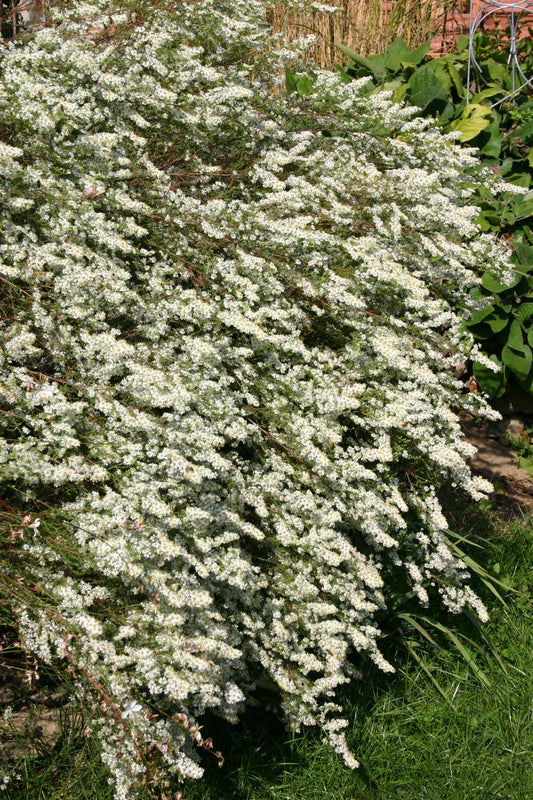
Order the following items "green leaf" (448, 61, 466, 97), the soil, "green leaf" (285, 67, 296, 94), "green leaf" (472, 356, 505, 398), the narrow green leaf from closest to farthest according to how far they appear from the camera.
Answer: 1. the narrow green leaf
2. "green leaf" (472, 356, 505, 398)
3. the soil
4. "green leaf" (285, 67, 296, 94)
5. "green leaf" (448, 61, 466, 97)

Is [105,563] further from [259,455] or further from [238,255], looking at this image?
[238,255]

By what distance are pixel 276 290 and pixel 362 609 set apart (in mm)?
1265

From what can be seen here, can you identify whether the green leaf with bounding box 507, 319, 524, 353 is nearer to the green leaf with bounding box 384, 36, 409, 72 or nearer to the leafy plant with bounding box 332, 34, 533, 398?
the leafy plant with bounding box 332, 34, 533, 398

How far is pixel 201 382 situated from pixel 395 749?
1598 mm

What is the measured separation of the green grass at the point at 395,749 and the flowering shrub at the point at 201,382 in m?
0.18

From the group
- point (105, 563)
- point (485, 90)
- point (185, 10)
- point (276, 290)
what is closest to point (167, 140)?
point (185, 10)

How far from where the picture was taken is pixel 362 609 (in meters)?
2.80

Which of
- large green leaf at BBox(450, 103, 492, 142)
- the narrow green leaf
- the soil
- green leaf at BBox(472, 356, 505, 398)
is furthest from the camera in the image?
large green leaf at BBox(450, 103, 492, 142)

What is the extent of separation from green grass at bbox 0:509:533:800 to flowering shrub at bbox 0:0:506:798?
18cm

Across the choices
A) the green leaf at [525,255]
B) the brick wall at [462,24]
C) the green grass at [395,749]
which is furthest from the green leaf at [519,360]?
the brick wall at [462,24]

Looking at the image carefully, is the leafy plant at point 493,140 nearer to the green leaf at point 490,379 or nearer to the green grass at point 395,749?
the green leaf at point 490,379

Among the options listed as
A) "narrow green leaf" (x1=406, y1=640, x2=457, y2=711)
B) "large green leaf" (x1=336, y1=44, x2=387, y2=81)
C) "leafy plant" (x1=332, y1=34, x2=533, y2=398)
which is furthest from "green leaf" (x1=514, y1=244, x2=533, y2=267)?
"narrow green leaf" (x1=406, y1=640, x2=457, y2=711)

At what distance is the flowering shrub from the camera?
7.66 ft

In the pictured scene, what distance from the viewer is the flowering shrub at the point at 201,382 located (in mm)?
2334
